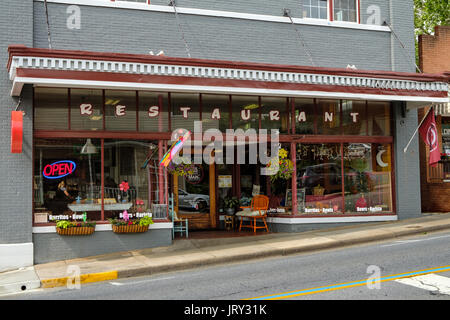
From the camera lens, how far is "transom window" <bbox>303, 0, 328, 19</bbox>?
47.6 ft

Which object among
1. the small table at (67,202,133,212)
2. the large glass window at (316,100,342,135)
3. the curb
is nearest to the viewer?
the curb

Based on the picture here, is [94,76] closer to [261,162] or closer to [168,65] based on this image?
[168,65]

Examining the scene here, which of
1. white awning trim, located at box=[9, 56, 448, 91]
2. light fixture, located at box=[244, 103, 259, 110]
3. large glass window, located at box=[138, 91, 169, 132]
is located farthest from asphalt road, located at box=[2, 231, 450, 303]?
light fixture, located at box=[244, 103, 259, 110]

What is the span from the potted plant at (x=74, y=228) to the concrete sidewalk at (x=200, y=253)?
0.60 m

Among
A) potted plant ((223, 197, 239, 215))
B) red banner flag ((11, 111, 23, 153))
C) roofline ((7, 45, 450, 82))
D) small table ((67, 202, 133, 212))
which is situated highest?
roofline ((7, 45, 450, 82))

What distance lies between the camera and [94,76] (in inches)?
428

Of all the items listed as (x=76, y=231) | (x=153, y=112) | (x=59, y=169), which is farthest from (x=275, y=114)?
(x=76, y=231)

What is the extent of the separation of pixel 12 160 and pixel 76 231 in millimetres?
2098

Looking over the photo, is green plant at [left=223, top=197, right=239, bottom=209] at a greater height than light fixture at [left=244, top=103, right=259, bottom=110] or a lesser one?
lesser

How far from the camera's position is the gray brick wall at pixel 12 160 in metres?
11.1

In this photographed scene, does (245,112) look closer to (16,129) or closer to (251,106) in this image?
(251,106)

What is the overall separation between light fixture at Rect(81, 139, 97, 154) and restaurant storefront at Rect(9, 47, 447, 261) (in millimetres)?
23

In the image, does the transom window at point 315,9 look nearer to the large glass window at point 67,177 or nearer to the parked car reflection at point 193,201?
the parked car reflection at point 193,201

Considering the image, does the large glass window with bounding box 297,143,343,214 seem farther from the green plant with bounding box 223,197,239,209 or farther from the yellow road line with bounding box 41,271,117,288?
the yellow road line with bounding box 41,271,117,288
